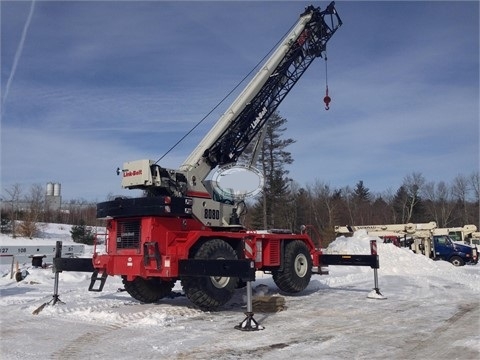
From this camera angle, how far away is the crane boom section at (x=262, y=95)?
42.3ft

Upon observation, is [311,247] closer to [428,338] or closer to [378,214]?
[428,338]

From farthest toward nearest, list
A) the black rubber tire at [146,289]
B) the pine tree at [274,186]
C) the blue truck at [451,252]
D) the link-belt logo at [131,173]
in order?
the pine tree at [274,186] < the blue truck at [451,252] < the black rubber tire at [146,289] < the link-belt logo at [131,173]

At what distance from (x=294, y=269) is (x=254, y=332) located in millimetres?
4730

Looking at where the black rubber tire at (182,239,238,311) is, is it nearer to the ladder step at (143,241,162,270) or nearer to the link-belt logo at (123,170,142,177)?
the ladder step at (143,241,162,270)

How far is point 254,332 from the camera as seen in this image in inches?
316

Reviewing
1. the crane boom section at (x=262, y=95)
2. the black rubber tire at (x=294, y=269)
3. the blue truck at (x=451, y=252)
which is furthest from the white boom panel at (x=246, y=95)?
the blue truck at (x=451, y=252)

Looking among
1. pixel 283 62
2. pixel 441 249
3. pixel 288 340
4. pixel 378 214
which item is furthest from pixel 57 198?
pixel 288 340

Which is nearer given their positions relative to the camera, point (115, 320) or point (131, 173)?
point (115, 320)

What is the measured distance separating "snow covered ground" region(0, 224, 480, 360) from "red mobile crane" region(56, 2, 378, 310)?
1.97 feet

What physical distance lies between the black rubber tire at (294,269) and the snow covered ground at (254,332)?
0.34m

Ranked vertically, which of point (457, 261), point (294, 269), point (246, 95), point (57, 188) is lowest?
point (457, 261)

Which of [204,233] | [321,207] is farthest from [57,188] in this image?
[204,233]

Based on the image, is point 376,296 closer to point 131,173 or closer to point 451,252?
point 131,173

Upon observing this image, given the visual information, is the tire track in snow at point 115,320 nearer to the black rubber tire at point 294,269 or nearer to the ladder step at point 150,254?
the ladder step at point 150,254
